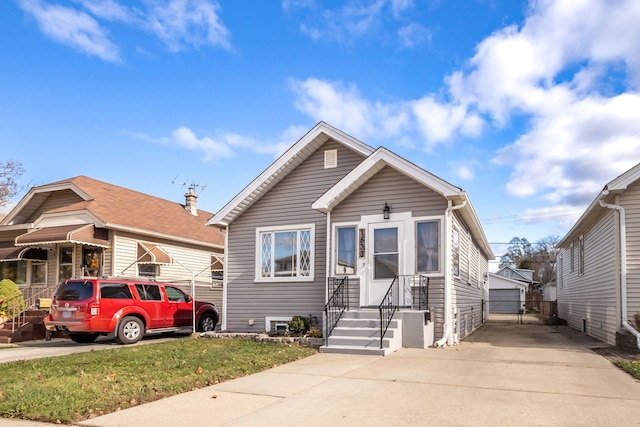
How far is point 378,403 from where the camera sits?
6383 millimetres

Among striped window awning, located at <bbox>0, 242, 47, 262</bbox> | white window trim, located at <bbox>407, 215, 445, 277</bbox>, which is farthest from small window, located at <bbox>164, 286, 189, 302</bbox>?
white window trim, located at <bbox>407, 215, 445, 277</bbox>

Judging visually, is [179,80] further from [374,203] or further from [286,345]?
[286,345]

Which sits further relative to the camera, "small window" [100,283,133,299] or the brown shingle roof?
the brown shingle roof

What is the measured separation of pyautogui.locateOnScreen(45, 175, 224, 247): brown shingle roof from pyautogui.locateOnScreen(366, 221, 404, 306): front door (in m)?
9.67

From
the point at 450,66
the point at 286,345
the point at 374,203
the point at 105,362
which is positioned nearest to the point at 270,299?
the point at 286,345

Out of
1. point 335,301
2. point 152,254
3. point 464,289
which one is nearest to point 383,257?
point 335,301

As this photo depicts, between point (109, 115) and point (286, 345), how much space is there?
965 centimetres

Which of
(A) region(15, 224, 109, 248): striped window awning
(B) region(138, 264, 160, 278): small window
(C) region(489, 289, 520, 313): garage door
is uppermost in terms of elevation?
(A) region(15, 224, 109, 248): striped window awning

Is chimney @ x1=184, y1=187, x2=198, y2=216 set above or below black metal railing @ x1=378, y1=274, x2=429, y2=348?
above

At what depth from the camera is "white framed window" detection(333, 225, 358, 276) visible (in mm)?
13266

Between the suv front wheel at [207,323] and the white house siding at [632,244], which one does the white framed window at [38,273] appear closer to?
the suv front wheel at [207,323]

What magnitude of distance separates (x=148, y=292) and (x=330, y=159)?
641 cm

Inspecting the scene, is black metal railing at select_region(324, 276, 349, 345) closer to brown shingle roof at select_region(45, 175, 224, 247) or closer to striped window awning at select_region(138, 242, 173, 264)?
striped window awning at select_region(138, 242, 173, 264)

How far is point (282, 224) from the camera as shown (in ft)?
49.4
